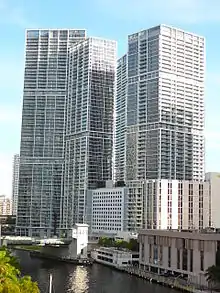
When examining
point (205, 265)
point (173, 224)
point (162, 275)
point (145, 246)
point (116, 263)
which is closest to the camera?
point (205, 265)

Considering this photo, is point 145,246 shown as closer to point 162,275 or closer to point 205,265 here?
point 162,275

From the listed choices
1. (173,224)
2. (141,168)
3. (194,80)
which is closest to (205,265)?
(173,224)

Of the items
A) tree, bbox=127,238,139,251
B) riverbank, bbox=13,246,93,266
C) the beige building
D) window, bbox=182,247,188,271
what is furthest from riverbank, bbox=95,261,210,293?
tree, bbox=127,238,139,251

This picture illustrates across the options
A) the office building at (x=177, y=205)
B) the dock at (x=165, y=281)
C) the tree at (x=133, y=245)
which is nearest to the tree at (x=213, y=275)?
the dock at (x=165, y=281)

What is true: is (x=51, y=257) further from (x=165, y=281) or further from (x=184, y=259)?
(x=184, y=259)

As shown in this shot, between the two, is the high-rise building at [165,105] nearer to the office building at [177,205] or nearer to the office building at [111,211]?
the office building at [177,205]

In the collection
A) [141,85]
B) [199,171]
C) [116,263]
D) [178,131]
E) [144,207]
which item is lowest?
[116,263]

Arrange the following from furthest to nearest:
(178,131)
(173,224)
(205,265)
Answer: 1. (178,131)
2. (173,224)
3. (205,265)

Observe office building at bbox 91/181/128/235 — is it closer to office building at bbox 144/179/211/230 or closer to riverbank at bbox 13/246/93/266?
office building at bbox 144/179/211/230
